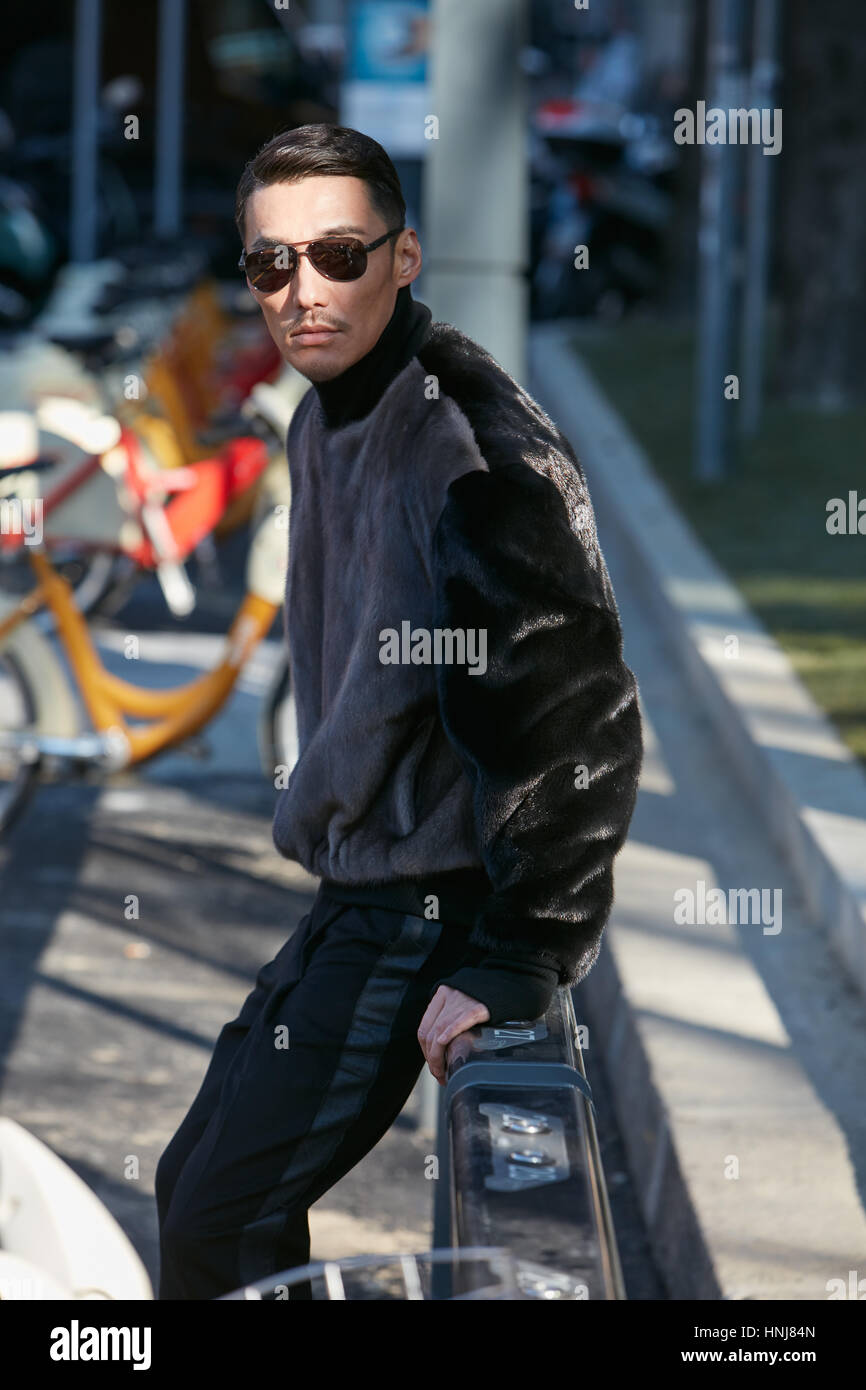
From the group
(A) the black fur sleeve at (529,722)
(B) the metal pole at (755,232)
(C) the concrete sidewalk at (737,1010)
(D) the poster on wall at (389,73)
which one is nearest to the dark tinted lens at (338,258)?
(A) the black fur sleeve at (529,722)

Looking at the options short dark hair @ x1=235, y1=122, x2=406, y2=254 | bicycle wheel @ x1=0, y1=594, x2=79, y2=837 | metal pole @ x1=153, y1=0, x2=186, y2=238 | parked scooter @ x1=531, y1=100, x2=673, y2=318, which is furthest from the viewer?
parked scooter @ x1=531, y1=100, x2=673, y2=318

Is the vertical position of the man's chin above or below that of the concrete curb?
below

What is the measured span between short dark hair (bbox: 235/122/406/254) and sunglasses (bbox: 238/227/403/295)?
0.05 metres

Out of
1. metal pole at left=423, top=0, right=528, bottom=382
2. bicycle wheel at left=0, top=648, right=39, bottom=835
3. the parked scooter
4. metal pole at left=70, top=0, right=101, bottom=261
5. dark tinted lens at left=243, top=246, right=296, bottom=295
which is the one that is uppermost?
the parked scooter

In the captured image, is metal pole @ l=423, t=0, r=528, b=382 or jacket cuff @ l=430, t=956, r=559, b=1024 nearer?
jacket cuff @ l=430, t=956, r=559, b=1024

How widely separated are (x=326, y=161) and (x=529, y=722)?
2.08 feet

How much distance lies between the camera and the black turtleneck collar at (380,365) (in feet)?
7.76

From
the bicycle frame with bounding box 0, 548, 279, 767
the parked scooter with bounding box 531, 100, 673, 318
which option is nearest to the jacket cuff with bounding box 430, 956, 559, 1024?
the bicycle frame with bounding box 0, 548, 279, 767

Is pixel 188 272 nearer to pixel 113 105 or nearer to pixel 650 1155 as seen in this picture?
pixel 113 105

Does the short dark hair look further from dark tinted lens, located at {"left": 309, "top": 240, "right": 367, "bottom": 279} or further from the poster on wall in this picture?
the poster on wall

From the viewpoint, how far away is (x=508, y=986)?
2.15m

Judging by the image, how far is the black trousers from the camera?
2.30 meters
